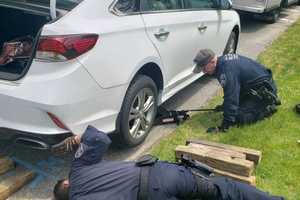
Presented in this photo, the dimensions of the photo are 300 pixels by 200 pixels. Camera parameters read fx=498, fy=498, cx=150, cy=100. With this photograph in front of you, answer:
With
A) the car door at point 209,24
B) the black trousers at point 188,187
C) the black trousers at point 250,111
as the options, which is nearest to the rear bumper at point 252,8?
the car door at point 209,24

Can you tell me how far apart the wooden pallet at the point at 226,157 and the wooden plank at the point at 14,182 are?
4.66 ft

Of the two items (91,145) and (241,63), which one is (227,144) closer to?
(241,63)

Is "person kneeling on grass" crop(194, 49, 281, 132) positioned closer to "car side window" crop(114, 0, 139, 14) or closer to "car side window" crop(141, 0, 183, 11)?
"car side window" crop(141, 0, 183, 11)

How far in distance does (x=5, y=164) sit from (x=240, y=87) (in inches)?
108

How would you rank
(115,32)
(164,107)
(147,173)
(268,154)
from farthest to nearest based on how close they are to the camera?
(164,107), (268,154), (115,32), (147,173)

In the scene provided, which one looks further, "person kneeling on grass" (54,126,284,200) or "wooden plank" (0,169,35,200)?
"wooden plank" (0,169,35,200)

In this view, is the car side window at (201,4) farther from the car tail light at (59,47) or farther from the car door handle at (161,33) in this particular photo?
the car tail light at (59,47)

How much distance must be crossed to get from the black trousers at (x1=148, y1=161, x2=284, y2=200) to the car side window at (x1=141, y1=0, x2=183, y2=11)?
185cm

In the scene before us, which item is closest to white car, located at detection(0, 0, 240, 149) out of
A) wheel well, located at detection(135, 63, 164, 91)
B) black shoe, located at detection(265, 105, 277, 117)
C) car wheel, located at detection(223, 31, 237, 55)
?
wheel well, located at detection(135, 63, 164, 91)

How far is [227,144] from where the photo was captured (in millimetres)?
5227

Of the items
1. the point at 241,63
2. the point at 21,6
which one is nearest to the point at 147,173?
the point at 21,6

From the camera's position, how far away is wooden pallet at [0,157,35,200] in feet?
14.1

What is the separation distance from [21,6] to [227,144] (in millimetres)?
2488

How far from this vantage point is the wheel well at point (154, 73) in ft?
16.6
